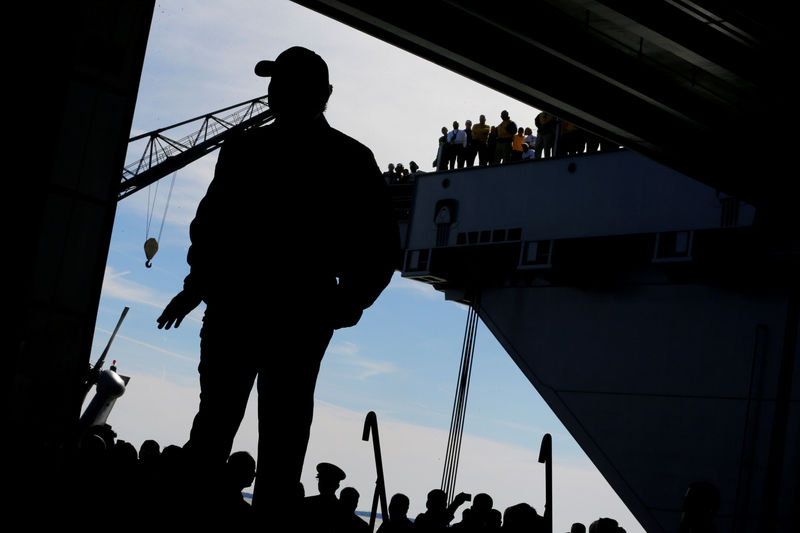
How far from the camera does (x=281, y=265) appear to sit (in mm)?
2861

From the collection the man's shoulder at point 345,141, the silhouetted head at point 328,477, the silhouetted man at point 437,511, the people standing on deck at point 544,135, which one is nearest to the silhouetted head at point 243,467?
the silhouetted head at point 328,477

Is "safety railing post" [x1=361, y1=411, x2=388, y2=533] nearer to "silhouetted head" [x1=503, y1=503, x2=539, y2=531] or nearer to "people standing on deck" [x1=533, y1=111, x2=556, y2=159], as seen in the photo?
"silhouetted head" [x1=503, y1=503, x2=539, y2=531]

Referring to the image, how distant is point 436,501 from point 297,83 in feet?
18.9

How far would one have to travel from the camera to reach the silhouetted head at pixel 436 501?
7895 mm

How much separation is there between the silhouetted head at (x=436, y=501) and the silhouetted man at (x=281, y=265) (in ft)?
17.0

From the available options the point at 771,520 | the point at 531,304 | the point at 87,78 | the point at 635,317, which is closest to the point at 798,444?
the point at 771,520

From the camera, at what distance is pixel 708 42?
11.0 m

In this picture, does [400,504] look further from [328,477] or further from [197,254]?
[197,254]

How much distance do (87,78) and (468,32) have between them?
6.68m

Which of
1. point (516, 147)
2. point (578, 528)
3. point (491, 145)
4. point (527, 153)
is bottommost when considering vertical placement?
point (578, 528)

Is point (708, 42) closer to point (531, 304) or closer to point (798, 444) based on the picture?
point (798, 444)

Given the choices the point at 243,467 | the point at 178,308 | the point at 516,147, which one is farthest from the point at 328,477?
the point at 516,147

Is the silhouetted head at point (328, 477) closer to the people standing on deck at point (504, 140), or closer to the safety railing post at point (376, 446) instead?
the safety railing post at point (376, 446)

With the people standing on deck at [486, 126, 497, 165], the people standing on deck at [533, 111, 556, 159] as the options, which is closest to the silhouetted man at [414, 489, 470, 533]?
the people standing on deck at [533, 111, 556, 159]
